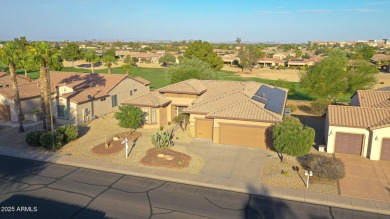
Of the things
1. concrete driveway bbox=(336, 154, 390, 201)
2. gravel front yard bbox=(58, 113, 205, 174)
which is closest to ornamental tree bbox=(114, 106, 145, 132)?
gravel front yard bbox=(58, 113, 205, 174)

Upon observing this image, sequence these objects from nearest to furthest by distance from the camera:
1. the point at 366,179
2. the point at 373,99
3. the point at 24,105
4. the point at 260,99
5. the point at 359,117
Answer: the point at 366,179 → the point at 359,117 → the point at 260,99 → the point at 373,99 → the point at 24,105

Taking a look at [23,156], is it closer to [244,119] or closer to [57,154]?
[57,154]

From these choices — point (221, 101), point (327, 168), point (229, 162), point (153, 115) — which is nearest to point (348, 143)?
point (327, 168)

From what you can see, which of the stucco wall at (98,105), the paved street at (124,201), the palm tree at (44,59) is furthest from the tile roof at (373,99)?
the palm tree at (44,59)

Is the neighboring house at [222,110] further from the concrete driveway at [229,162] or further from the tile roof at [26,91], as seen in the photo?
the tile roof at [26,91]

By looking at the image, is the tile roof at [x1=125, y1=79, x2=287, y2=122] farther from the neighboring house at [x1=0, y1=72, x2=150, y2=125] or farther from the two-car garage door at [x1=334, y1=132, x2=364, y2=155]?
the neighboring house at [x1=0, y1=72, x2=150, y2=125]

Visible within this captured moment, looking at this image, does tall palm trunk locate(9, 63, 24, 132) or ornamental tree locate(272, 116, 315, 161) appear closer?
ornamental tree locate(272, 116, 315, 161)

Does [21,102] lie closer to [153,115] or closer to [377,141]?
[153,115]
